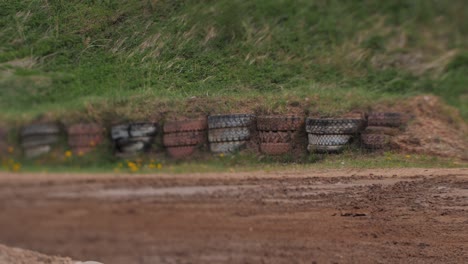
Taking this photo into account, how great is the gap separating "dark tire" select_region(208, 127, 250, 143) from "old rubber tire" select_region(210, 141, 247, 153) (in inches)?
1.2

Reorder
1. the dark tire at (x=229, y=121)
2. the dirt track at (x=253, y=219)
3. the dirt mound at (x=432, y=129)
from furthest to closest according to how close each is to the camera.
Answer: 1. the dirt mound at (x=432, y=129)
2. the dirt track at (x=253, y=219)
3. the dark tire at (x=229, y=121)

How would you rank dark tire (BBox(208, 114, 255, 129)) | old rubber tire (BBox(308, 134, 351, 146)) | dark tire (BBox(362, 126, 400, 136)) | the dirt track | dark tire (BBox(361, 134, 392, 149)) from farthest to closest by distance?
dark tire (BBox(362, 126, 400, 136)) < dark tire (BBox(361, 134, 392, 149)) < old rubber tire (BBox(308, 134, 351, 146)) < the dirt track < dark tire (BBox(208, 114, 255, 129))

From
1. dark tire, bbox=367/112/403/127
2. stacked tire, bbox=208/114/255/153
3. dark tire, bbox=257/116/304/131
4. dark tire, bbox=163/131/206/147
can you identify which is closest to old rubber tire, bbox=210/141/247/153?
stacked tire, bbox=208/114/255/153

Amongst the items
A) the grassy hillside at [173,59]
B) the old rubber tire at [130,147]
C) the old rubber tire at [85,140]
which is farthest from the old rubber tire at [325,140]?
the old rubber tire at [85,140]

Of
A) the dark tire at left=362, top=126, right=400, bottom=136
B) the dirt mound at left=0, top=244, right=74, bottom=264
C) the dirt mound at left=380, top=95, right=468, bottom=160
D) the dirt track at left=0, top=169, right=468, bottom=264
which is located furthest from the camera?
the dirt mound at left=380, top=95, right=468, bottom=160

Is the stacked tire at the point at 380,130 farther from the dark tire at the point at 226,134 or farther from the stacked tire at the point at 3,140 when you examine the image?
the stacked tire at the point at 3,140

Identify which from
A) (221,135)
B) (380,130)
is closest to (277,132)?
(221,135)

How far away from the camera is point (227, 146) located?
16.2 feet

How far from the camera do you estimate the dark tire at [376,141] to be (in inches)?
219

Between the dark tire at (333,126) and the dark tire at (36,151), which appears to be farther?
the dark tire at (333,126)

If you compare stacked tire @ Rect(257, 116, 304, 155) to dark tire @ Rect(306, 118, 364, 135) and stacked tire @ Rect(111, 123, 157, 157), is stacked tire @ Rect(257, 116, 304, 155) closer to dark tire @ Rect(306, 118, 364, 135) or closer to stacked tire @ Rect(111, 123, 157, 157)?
dark tire @ Rect(306, 118, 364, 135)

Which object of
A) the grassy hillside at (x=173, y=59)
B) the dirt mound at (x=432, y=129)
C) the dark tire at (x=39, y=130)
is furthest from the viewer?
the dirt mound at (x=432, y=129)

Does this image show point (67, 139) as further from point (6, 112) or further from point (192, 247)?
point (192, 247)

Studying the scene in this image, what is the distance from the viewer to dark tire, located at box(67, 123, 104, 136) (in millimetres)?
4453
